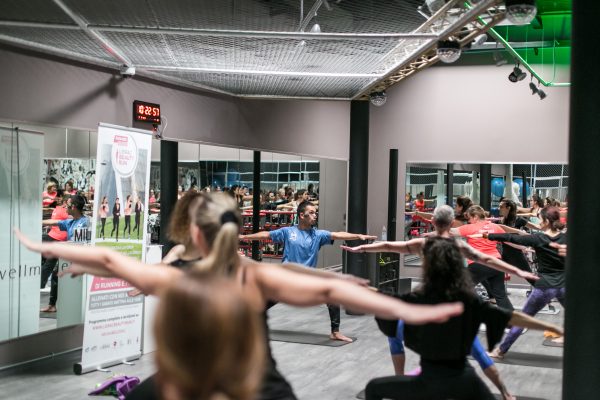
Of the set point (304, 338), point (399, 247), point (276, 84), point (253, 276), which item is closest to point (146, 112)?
point (276, 84)

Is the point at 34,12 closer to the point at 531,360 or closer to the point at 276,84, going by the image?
the point at 276,84

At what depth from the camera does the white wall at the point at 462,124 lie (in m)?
12.5

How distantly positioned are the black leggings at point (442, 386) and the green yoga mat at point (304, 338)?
4454 mm

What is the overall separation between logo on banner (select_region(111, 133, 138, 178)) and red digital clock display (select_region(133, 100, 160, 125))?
1.18 m

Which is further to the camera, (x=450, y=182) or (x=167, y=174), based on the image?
(x=450, y=182)

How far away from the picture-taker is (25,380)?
626cm

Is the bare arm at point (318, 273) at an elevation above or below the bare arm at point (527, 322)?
above

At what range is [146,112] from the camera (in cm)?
808

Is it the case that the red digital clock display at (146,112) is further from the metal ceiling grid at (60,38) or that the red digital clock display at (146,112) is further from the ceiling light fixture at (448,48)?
the ceiling light fixture at (448,48)

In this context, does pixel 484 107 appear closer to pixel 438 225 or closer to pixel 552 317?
pixel 552 317

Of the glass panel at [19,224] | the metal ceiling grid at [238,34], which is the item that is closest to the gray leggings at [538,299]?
the metal ceiling grid at [238,34]

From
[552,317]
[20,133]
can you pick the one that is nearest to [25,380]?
[20,133]

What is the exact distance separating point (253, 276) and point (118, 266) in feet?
1.91

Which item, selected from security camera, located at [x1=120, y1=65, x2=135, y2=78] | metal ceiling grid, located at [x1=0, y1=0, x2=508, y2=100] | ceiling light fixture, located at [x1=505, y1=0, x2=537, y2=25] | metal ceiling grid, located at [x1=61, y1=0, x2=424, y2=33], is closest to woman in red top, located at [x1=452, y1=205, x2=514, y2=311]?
metal ceiling grid, located at [x1=0, y1=0, x2=508, y2=100]
